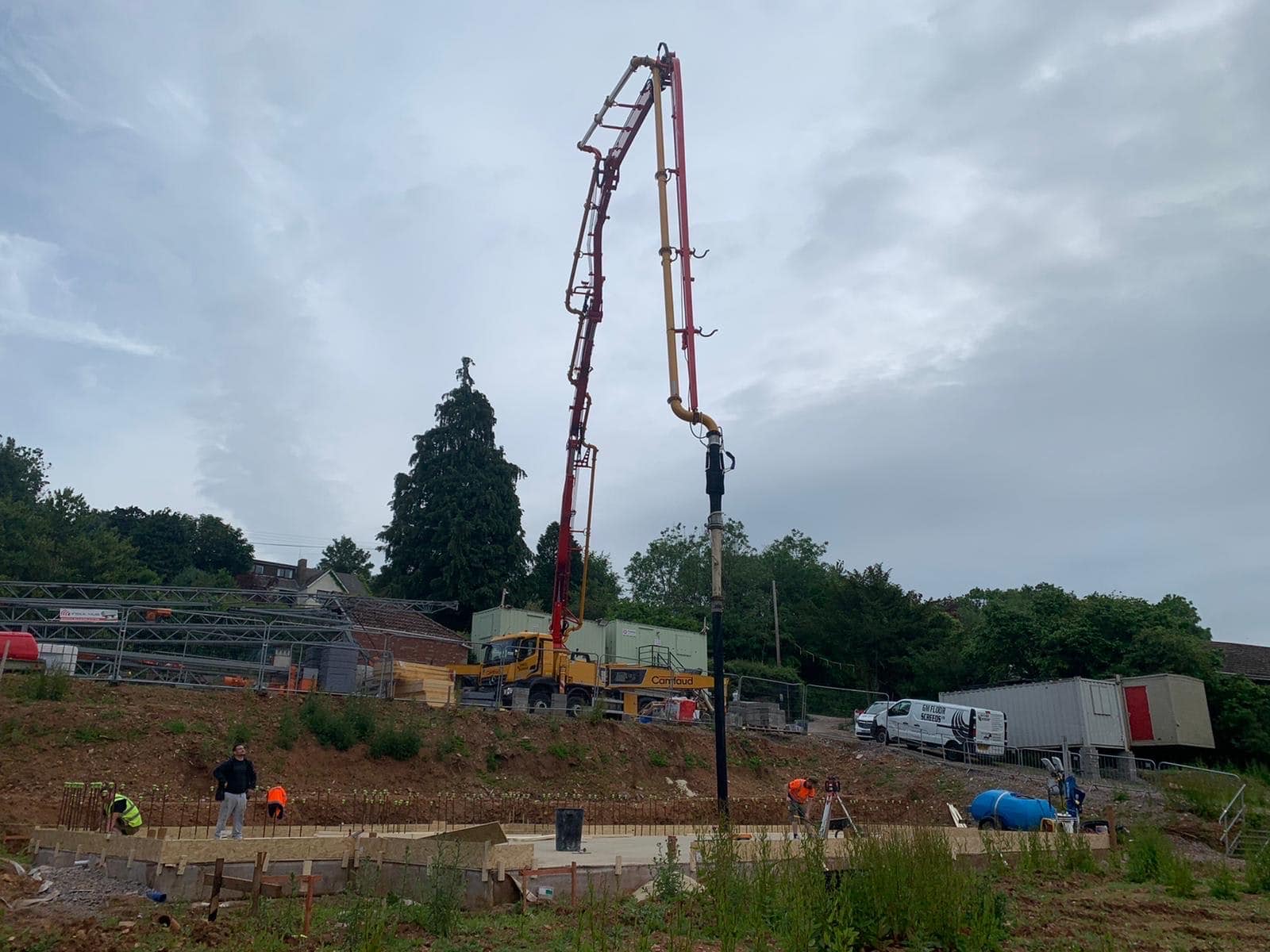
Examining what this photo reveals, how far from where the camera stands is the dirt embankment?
2184 centimetres

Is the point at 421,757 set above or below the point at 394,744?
below

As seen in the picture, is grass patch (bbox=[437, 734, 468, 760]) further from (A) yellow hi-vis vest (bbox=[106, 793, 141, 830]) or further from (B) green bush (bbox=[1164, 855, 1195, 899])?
(B) green bush (bbox=[1164, 855, 1195, 899])

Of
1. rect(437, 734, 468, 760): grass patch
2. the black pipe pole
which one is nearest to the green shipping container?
rect(437, 734, 468, 760): grass patch

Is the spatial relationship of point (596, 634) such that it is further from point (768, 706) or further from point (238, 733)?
point (238, 733)

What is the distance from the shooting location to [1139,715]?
3350 cm

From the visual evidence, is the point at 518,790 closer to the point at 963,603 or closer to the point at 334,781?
the point at 334,781

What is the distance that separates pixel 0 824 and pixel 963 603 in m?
73.8

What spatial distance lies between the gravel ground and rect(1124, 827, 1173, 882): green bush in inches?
505

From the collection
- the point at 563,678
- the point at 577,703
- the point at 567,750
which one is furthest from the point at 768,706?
the point at 567,750

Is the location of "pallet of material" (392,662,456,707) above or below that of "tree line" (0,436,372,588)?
below

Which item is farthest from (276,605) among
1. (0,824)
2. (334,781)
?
(0,824)

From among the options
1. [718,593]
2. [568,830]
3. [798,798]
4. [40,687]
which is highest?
[718,593]

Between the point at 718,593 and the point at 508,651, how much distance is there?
21798 millimetres

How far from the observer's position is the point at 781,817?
24.7 m
